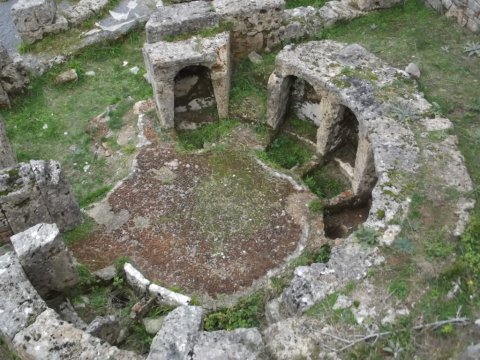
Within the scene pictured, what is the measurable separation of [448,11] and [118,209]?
792cm

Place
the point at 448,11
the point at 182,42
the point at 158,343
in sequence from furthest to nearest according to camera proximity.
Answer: the point at 448,11 → the point at 182,42 → the point at 158,343

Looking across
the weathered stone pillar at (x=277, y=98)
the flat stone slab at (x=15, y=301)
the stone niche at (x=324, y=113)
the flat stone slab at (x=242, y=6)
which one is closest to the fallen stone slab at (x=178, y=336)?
the flat stone slab at (x=15, y=301)

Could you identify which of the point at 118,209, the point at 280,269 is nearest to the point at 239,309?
the point at 280,269

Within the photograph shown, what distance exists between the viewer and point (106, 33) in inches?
498

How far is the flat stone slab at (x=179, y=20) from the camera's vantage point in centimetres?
981

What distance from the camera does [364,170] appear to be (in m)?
8.18

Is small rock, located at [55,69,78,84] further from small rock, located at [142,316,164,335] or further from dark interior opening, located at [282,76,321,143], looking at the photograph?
small rock, located at [142,316,164,335]

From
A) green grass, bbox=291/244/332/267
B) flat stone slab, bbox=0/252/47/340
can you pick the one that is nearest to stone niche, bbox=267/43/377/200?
green grass, bbox=291/244/332/267

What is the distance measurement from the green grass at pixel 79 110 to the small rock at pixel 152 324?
9.00 feet

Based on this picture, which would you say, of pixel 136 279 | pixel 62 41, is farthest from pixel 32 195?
pixel 62 41

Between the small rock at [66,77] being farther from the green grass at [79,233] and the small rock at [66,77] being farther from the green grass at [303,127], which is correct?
the green grass at [303,127]

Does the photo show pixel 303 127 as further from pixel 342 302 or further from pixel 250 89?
pixel 342 302

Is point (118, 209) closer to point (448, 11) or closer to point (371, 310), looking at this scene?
point (371, 310)

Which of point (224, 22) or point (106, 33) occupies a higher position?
point (224, 22)
